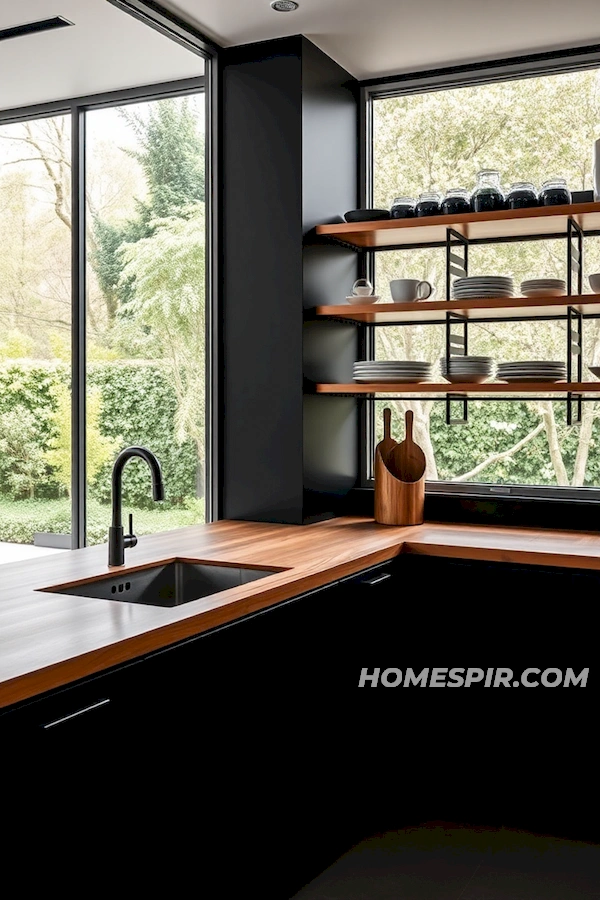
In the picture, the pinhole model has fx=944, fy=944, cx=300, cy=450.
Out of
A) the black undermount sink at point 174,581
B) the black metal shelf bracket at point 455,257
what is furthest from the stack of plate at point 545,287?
the black undermount sink at point 174,581

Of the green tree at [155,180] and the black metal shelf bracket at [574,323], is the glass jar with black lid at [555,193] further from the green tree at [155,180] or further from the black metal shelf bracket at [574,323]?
the green tree at [155,180]

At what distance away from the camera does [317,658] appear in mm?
2471

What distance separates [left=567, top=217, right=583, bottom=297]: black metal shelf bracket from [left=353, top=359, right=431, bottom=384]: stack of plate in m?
0.55

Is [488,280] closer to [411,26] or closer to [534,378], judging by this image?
[534,378]

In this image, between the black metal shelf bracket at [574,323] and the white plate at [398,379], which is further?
the white plate at [398,379]

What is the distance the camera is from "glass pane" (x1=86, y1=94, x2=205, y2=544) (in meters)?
4.01

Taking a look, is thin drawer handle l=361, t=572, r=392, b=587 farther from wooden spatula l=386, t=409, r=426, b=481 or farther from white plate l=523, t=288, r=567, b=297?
white plate l=523, t=288, r=567, b=297

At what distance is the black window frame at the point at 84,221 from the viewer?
3.40 m

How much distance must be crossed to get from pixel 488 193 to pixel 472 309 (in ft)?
1.28

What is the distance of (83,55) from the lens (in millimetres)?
3414

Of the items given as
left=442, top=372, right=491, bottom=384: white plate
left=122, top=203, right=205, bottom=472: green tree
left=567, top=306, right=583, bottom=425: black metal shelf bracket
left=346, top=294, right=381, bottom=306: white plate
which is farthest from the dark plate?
left=122, top=203, right=205, bottom=472: green tree

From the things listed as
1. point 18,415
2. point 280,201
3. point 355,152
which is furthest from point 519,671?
point 18,415

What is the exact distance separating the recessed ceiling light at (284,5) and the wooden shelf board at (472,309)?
3.17ft

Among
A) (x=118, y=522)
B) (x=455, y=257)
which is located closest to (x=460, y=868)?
(x=118, y=522)
